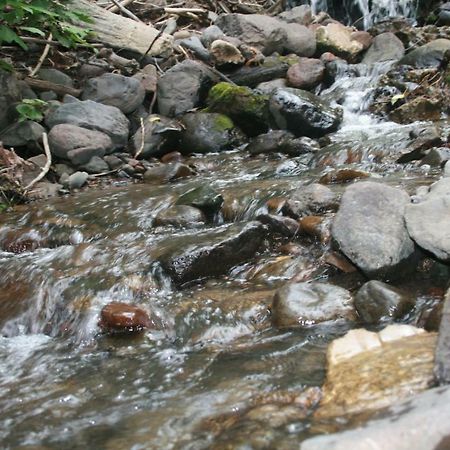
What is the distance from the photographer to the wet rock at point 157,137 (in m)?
8.27

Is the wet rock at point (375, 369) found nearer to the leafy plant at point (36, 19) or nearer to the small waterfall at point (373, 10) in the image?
the leafy plant at point (36, 19)

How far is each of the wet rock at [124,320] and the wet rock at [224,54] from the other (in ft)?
23.5

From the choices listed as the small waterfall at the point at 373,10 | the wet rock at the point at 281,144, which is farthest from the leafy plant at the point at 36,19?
the small waterfall at the point at 373,10

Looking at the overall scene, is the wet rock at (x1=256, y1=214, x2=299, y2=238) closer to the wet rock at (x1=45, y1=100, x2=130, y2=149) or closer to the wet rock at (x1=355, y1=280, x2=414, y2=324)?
the wet rock at (x1=355, y1=280, x2=414, y2=324)

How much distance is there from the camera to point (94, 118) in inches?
315

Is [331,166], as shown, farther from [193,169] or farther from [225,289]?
[225,289]

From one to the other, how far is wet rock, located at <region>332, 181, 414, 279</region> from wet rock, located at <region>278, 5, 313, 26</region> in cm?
971

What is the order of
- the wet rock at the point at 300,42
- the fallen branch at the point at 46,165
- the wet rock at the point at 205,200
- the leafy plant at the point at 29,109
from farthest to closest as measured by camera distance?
1. the wet rock at the point at 300,42
2. the leafy plant at the point at 29,109
3. the fallen branch at the point at 46,165
4. the wet rock at the point at 205,200

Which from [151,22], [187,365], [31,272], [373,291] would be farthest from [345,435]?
[151,22]

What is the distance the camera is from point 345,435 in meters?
1.83

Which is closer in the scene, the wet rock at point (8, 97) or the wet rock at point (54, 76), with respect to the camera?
the wet rock at point (8, 97)

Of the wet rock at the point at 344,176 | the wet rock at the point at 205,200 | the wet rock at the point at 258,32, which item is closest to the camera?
the wet rock at the point at 205,200

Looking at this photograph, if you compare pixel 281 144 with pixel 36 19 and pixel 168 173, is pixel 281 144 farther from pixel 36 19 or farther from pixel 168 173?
pixel 36 19

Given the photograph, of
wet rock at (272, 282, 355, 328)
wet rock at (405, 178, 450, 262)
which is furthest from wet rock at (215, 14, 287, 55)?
wet rock at (272, 282, 355, 328)
